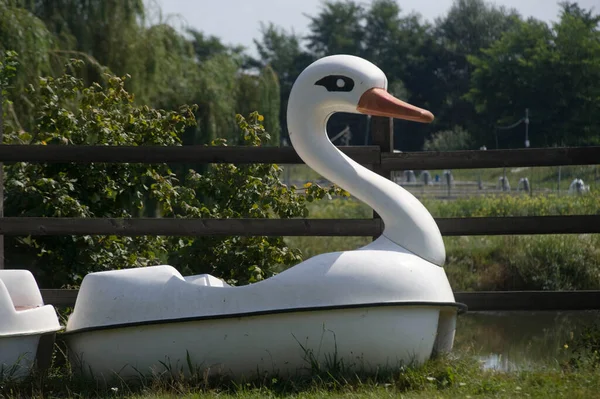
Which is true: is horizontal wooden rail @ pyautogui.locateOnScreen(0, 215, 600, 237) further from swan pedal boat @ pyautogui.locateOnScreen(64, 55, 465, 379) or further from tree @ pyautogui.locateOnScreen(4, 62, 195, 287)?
tree @ pyautogui.locateOnScreen(4, 62, 195, 287)

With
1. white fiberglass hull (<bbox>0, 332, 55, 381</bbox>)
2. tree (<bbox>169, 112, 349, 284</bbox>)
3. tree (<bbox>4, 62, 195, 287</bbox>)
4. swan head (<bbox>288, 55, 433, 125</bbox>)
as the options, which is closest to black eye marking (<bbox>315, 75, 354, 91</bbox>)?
swan head (<bbox>288, 55, 433, 125</bbox>)

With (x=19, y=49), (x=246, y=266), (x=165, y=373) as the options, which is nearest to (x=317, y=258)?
(x=165, y=373)

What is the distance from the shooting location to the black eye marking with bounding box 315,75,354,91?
17.4 feet

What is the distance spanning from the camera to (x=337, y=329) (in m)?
4.84

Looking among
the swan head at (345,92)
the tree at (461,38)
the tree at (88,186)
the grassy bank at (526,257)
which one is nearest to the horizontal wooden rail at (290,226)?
the swan head at (345,92)

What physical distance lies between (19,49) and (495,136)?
38139 millimetres

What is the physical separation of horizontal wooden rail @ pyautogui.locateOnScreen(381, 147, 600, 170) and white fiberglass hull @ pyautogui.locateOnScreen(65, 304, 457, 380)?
1317mm

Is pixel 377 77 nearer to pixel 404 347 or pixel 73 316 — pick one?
pixel 404 347

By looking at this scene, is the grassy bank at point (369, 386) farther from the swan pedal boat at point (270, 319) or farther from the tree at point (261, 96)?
the tree at point (261, 96)

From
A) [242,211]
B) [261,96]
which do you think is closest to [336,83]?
[242,211]

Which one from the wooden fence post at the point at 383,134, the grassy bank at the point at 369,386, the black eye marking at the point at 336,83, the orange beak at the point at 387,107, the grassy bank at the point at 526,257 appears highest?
the black eye marking at the point at 336,83

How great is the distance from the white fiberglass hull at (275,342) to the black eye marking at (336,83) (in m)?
1.24

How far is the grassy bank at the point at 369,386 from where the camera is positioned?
466 centimetres

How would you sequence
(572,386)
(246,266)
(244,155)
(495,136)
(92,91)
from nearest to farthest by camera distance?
1. (572,386)
2. (244,155)
3. (246,266)
4. (92,91)
5. (495,136)
